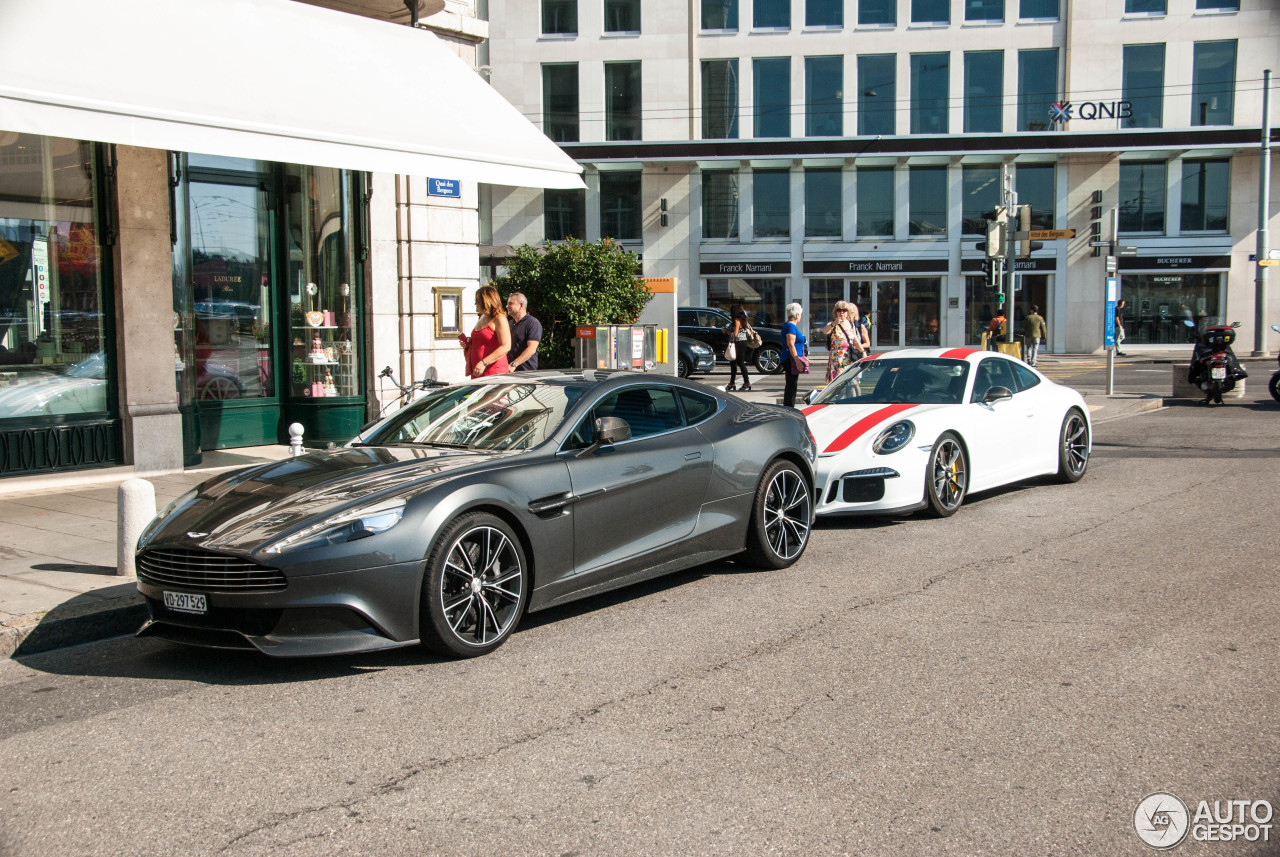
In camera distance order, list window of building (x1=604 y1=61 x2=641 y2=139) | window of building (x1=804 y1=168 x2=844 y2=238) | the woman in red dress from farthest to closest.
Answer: window of building (x1=604 y1=61 x2=641 y2=139), window of building (x1=804 y1=168 x2=844 y2=238), the woman in red dress

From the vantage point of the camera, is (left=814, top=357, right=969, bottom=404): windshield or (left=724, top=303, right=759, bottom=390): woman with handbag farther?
(left=724, top=303, right=759, bottom=390): woman with handbag

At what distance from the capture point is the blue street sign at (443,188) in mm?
13555

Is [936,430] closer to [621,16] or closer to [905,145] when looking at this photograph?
[905,145]

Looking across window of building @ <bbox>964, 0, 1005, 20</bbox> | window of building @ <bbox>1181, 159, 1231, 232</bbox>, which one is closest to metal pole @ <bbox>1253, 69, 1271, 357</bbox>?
window of building @ <bbox>1181, 159, 1231, 232</bbox>

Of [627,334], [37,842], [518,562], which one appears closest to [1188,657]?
[518,562]

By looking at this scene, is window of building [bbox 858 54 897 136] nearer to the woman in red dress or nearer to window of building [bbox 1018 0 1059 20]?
window of building [bbox 1018 0 1059 20]

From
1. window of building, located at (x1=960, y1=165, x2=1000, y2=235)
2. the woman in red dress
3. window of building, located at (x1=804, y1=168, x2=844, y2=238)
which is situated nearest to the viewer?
the woman in red dress

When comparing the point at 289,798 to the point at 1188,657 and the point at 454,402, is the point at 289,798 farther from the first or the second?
the point at 1188,657

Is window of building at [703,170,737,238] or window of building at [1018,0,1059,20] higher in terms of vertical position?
window of building at [1018,0,1059,20]

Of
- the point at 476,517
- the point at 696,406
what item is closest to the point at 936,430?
the point at 696,406

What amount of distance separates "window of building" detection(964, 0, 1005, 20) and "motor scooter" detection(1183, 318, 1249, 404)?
22867 millimetres

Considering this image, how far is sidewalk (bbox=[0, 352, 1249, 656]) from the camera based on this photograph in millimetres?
5836

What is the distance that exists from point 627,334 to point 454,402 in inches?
442

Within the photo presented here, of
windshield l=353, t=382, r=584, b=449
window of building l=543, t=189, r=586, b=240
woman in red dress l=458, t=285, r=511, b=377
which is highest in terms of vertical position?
window of building l=543, t=189, r=586, b=240
